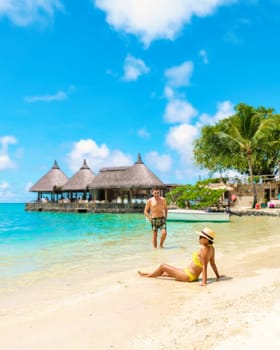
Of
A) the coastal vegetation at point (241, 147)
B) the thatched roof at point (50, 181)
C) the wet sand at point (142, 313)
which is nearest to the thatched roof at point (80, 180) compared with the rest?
the thatched roof at point (50, 181)

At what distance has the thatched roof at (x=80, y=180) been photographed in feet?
Answer: 121

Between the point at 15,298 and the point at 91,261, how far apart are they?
272 cm

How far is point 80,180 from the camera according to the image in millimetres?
37469

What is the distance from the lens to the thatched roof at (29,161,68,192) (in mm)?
40438

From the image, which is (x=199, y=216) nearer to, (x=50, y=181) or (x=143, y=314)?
(x=143, y=314)

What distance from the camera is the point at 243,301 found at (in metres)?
3.50

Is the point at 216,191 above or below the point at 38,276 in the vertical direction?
above

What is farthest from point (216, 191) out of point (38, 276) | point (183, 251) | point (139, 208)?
point (38, 276)

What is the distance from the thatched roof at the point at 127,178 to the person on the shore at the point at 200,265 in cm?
2563

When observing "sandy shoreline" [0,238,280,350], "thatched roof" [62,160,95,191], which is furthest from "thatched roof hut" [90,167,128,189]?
"sandy shoreline" [0,238,280,350]

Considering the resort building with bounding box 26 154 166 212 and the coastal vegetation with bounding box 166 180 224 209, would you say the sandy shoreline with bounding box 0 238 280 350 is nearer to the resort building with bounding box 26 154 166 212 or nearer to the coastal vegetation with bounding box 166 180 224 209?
the coastal vegetation with bounding box 166 180 224 209

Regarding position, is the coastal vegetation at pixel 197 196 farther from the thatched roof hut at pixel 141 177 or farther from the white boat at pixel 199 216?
the thatched roof hut at pixel 141 177

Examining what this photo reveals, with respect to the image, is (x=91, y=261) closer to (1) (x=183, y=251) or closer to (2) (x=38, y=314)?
(1) (x=183, y=251)

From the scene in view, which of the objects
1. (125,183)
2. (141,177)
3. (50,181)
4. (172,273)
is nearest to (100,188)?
(125,183)
